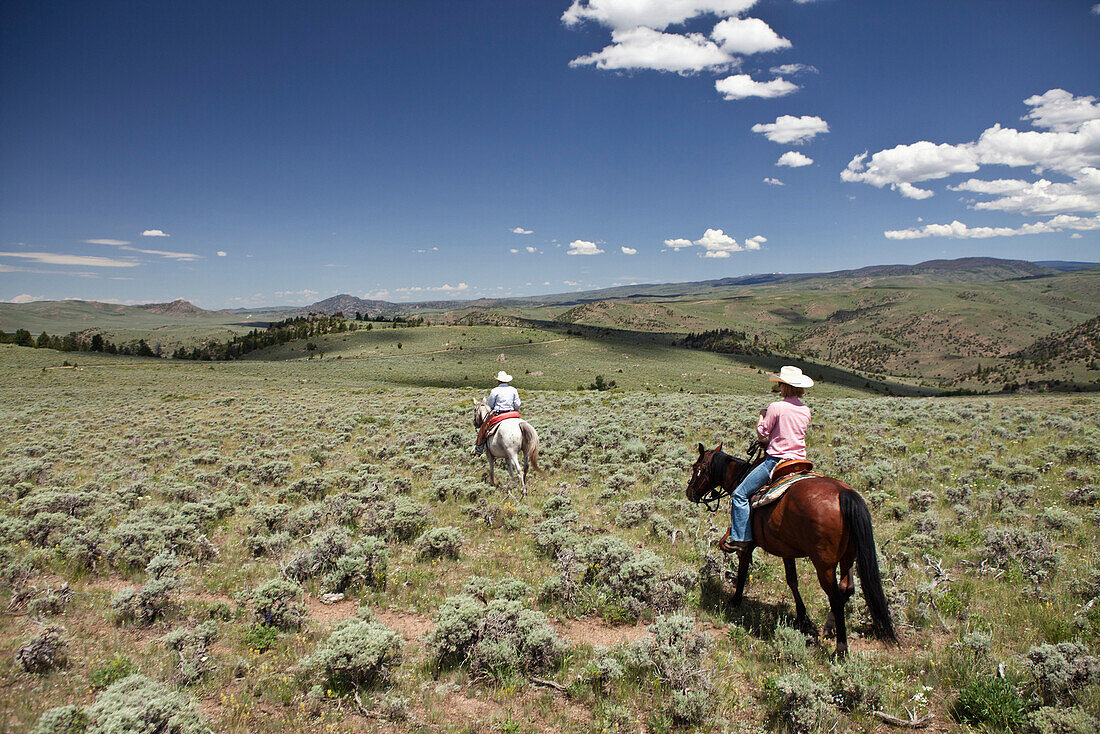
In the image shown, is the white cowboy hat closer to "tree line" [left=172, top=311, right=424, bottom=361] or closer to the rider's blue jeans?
the rider's blue jeans

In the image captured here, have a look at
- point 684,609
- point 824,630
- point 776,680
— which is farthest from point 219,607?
point 824,630

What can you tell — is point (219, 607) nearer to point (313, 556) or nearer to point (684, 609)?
point (313, 556)

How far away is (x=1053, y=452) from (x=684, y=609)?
45.6 ft

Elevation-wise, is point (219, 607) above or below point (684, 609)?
above

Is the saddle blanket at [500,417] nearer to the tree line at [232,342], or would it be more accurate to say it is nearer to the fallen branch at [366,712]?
the fallen branch at [366,712]

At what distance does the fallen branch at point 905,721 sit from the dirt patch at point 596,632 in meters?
2.61

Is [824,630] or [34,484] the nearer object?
[824,630]

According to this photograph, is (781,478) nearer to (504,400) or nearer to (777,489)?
(777,489)

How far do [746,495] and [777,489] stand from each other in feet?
1.83

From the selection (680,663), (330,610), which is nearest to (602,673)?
(680,663)

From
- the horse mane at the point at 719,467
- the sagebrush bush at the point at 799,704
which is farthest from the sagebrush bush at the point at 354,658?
the horse mane at the point at 719,467

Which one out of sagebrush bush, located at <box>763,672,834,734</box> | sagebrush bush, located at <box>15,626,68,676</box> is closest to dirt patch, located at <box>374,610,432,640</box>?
sagebrush bush, located at <box>15,626,68,676</box>

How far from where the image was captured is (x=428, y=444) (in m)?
17.4

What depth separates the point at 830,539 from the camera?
5.33 metres
